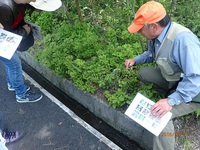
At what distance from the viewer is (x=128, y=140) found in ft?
11.1

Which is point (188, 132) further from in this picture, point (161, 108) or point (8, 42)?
point (8, 42)

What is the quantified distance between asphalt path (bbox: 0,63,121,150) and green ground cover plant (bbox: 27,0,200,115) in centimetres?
49

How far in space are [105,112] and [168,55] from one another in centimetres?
144

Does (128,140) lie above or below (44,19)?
below

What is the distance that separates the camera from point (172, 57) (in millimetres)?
2441

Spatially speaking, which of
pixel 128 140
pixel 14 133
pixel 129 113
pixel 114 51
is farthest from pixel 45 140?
pixel 114 51

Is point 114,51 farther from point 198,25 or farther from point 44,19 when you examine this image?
point 44,19

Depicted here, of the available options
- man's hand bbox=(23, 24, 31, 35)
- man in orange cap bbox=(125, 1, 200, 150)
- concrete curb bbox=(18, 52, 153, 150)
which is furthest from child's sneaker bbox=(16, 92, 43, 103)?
man in orange cap bbox=(125, 1, 200, 150)


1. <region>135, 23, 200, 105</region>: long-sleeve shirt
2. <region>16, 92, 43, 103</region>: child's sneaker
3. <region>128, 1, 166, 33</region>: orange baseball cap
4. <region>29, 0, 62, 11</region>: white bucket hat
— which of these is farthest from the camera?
<region>16, 92, 43, 103</region>: child's sneaker

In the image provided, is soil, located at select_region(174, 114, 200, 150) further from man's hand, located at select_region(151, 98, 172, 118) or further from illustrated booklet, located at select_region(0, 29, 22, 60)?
illustrated booklet, located at select_region(0, 29, 22, 60)

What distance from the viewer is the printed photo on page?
7.88 ft

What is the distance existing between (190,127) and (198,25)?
1995 millimetres

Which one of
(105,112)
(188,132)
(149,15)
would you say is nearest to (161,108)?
(188,132)

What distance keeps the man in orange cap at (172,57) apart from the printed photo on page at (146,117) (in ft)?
0.21
